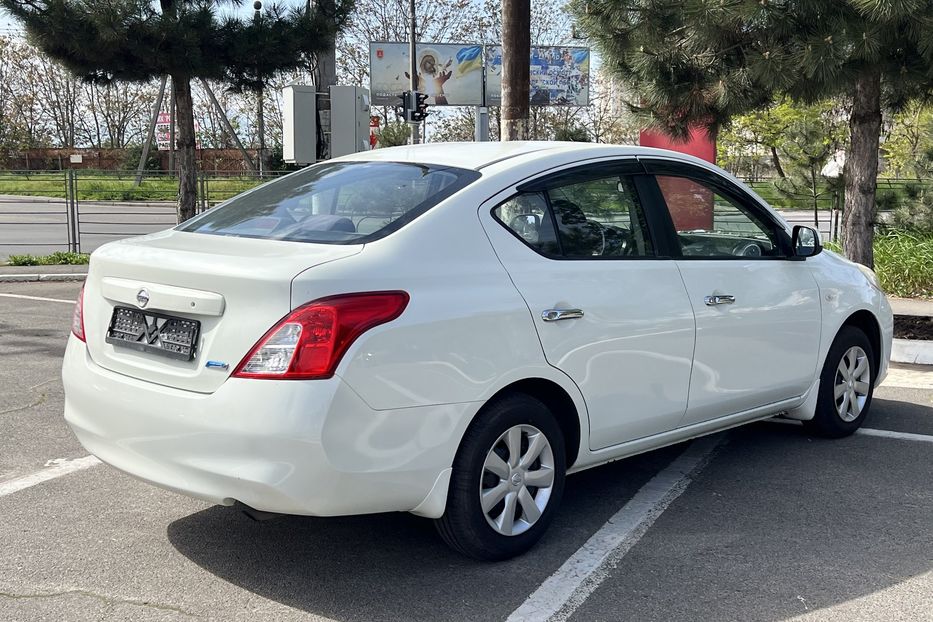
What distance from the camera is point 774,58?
26.7 ft

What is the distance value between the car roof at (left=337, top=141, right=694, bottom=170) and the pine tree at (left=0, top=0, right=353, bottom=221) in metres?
10.3

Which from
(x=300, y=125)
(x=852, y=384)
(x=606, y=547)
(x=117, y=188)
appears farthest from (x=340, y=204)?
(x=117, y=188)

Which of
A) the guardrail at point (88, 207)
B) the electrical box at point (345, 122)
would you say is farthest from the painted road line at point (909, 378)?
the guardrail at point (88, 207)

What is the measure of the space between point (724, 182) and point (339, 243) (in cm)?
237

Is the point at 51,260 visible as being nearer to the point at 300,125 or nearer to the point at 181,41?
the point at 181,41

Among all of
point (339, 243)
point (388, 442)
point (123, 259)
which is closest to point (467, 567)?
point (388, 442)

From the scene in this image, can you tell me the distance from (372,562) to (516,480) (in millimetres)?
669

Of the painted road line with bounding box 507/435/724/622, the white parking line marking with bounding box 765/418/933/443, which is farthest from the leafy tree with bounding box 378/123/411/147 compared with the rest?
the painted road line with bounding box 507/435/724/622

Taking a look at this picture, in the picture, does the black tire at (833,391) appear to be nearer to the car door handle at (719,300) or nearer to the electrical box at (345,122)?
the car door handle at (719,300)

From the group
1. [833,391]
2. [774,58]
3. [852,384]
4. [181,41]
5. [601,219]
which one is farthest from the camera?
[181,41]

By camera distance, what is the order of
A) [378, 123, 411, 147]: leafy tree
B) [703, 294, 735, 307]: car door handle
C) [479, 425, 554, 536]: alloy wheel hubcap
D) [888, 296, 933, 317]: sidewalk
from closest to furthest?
1. [479, 425, 554, 536]: alloy wheel hubcap
2. [703, 294, 735, 307]: car door handle
3. [888, 296, 933, 317]: sidewalk
4. [378, 123, 411, 147]: leafy tree

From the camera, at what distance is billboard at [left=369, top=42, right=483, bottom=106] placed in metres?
49.5

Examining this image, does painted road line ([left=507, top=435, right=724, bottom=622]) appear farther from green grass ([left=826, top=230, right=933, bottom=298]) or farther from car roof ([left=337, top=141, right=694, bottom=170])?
green grass ([left=826, top=230, right=933, bottom=298])

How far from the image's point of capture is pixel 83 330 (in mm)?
4148
